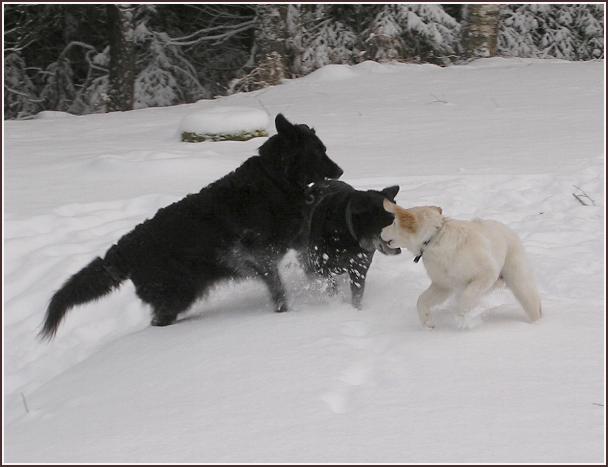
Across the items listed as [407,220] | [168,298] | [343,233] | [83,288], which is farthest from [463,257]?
[83,288]

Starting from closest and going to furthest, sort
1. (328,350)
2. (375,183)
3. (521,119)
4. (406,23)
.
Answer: (328,350), (375,183), (521,119), (406,23)

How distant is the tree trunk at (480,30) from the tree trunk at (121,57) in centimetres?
695

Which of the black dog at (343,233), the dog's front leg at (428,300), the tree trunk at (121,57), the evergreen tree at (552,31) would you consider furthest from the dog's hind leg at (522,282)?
the evergreen tree at (552,31)

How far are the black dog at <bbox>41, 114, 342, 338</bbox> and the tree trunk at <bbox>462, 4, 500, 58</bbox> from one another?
11339 millimetres

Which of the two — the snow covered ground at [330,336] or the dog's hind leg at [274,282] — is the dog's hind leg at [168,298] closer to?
the snow covered ground at [330,336]

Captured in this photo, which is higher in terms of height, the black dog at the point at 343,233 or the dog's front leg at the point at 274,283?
the black dog at the point at 343,233

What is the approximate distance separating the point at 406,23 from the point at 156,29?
20.8 feet

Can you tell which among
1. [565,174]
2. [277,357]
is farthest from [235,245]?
[565,174]

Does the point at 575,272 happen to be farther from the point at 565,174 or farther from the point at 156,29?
the point at 156,29

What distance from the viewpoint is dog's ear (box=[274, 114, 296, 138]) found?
17.1 feet

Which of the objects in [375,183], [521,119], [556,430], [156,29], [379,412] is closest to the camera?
[556,430]

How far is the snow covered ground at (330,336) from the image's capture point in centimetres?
306

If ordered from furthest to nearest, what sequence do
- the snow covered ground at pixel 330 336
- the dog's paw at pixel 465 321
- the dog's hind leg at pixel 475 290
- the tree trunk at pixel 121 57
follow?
the tree trunk at pixel 121 57 < the dog's paw at pixel 465 321 < the dog's hind leg at pixel 475 290 < the snow covered ground at pixel 330 336

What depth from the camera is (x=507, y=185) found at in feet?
23.5
